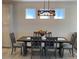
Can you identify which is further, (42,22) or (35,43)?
(42,22)

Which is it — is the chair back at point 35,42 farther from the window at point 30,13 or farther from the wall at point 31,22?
the window at point 30,13

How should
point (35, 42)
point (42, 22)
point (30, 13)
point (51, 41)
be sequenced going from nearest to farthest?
point (51, 41)
point (35, 42)
point (42, 22)
point (30, 13)

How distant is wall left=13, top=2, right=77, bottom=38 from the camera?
7.93 meters

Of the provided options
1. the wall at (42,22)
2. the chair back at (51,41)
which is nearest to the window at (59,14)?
the wall at (42,22)

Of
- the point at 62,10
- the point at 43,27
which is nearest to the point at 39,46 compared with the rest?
the point at 43,27

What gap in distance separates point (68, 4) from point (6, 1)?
10.7ft

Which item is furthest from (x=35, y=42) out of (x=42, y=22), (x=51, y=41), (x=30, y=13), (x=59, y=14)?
(x=59, y=14)

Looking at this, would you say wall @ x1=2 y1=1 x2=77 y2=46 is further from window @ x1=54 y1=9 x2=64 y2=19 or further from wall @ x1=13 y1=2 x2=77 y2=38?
window @ x1=54 y1=9 x2=64 y2=19

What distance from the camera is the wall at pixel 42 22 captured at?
7.93 m

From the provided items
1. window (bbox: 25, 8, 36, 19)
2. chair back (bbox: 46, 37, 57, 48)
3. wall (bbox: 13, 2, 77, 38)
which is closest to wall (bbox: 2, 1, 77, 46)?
wall (bbox: 13, 2, 77, 38)

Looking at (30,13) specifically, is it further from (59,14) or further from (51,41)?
(51,41)

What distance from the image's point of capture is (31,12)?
8.16m

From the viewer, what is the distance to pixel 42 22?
26.4ft

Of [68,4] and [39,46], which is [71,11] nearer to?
[68,4]
